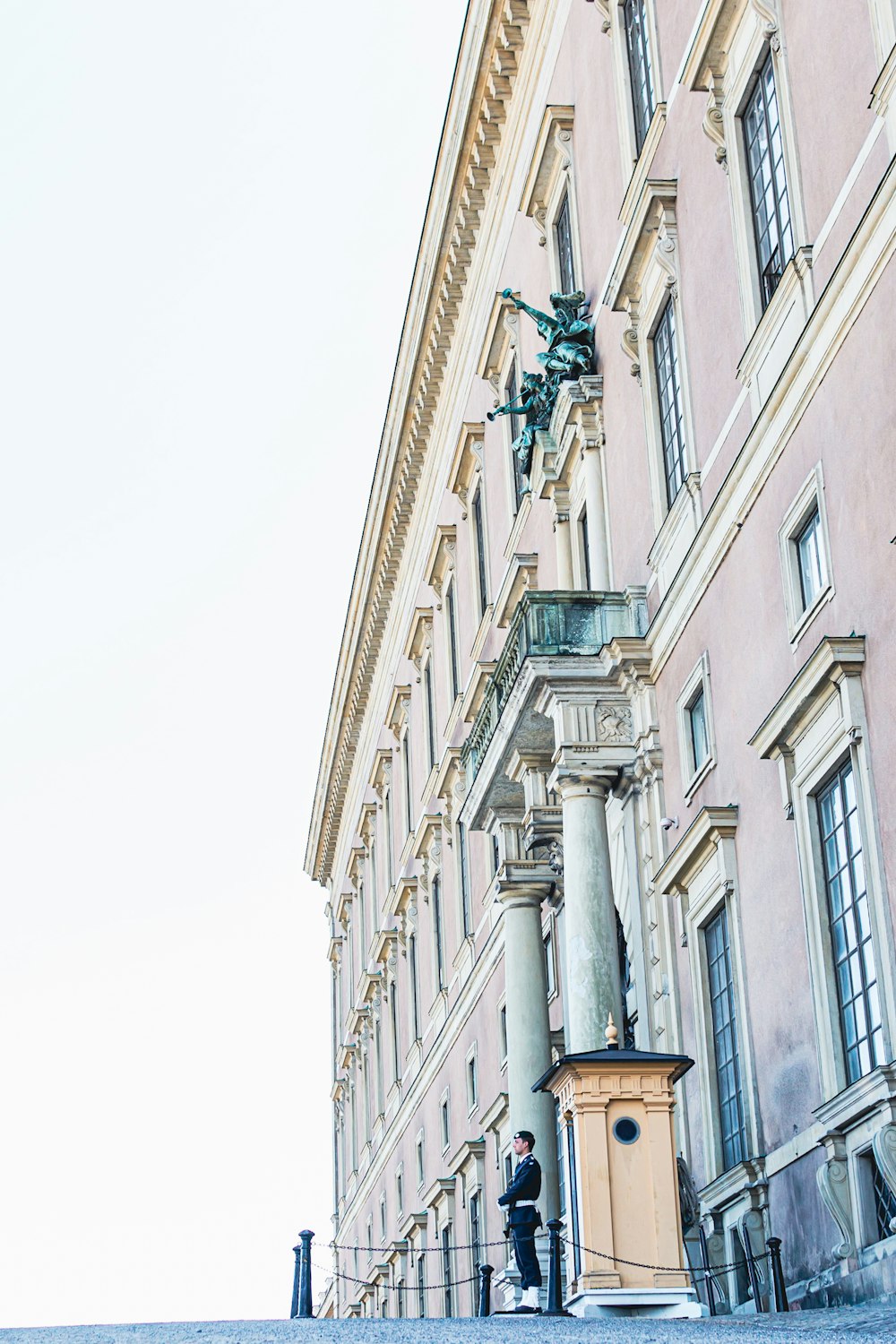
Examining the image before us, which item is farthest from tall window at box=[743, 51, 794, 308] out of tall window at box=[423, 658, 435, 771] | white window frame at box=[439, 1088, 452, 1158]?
white window frame at box=[439, 1088, 452, 1158]

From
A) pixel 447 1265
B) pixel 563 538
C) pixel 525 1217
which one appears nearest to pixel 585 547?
pixel 563 538

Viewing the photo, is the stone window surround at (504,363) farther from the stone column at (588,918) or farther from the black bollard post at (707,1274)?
the black bollard post at (707,1274)

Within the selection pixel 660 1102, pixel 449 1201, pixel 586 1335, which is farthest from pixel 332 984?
pixel 586 1335

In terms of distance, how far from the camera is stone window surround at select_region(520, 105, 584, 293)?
27672mm

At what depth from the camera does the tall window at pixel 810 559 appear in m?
17.5

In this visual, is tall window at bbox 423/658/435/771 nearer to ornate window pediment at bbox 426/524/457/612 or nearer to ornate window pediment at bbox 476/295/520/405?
ornate window pediment at bbox 426/524/457/612

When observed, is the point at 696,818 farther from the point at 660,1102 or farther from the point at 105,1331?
the point at 105,1331

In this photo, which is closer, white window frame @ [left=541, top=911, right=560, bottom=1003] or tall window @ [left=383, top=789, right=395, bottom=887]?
white window frame @ [left=541, top=911, right=560, bottom=1003]

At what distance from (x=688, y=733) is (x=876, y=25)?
26.4 feet

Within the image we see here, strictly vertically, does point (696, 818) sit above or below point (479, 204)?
below

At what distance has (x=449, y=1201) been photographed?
3678cm

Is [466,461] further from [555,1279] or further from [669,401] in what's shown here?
[555,1279]

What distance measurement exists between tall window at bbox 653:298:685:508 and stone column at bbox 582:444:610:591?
234 cm

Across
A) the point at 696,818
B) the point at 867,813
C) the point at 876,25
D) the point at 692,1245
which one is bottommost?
the point at 692,1245
